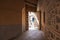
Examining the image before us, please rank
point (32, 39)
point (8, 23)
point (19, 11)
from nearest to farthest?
point (32, 39) < point (8, 23) < point (19, 11)

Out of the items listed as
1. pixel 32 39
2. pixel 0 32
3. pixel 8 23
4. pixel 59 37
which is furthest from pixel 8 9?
pixel 59 37

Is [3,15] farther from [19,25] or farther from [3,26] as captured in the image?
[19,25]

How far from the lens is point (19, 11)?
5316mm

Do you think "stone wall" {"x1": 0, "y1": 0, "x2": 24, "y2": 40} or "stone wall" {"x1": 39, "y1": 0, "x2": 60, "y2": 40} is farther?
"stone wall" {"x1": 0, "y1": 0, "x2": 24, "y2": 40}

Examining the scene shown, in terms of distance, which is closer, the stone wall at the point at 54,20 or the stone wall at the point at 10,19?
the stone wall at the point at 54,20

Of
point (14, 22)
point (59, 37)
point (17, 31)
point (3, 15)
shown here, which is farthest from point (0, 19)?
point (59, 37)

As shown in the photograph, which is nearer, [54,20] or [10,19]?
[54,20]

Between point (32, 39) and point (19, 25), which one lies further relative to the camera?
point (19, 25)

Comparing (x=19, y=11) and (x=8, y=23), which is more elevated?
(x=19, y=11)

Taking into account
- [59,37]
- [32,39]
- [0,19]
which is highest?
[0,19]

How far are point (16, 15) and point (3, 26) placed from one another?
3.16 feet

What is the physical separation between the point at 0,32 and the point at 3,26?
0.28m

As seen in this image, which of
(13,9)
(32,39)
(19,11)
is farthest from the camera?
(19,11)

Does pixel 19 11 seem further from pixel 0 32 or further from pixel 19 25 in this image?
pixel 0 32
